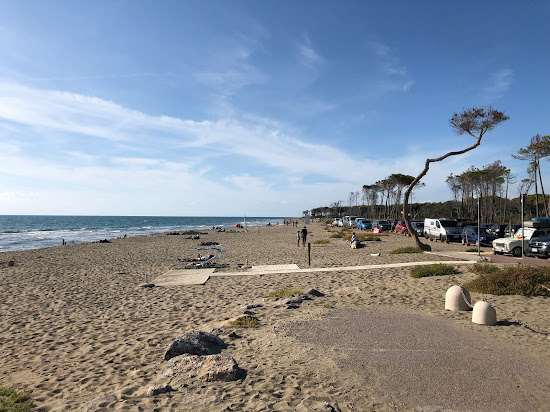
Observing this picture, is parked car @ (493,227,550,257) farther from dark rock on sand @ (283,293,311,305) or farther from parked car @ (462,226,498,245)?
dark rock on sand @ (283,293,311,305)

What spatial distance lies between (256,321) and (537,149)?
35.8 m

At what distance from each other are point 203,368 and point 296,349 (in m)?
1.75

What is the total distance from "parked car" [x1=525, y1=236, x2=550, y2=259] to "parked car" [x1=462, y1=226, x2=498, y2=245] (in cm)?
674

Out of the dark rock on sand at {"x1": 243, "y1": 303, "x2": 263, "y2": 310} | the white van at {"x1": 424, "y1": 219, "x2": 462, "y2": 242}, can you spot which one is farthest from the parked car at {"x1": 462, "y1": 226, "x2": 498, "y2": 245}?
the dark rock on sand at {"x1": 243, "y1": 303, "x2": 263, "y2": 310}

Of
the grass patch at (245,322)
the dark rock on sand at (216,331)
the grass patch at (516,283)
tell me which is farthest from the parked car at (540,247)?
the dark rock on sand at (216,331)

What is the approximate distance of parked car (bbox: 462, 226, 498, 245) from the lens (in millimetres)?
23266

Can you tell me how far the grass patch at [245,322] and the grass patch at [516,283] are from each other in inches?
252

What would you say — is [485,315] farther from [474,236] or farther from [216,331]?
[474,236]

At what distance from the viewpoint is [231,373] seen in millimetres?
5016

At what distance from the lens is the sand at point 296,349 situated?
14.6 feet

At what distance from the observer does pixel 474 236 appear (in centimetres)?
2484

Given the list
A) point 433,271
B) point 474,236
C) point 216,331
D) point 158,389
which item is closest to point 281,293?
point 216,331

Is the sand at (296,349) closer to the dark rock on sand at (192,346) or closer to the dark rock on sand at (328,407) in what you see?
the dark rock on sand at (328,407)

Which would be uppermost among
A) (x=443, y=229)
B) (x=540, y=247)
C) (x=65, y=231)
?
(x=443, y=229)
